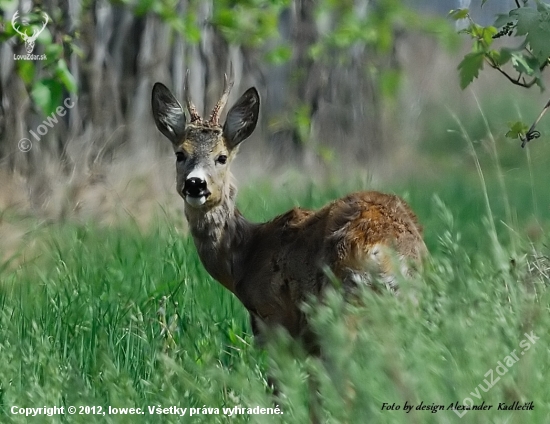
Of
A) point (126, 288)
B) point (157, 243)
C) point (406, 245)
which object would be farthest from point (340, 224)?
point (157, 243)

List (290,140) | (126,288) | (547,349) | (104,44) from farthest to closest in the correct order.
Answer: (290,140), (104,44), (126,288), (547,349)

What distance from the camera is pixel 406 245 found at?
412 centimetres

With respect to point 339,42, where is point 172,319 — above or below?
below

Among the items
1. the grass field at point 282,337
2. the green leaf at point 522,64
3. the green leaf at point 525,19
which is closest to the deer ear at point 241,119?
the grass field at point 282,337

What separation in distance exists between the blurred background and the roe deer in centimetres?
139

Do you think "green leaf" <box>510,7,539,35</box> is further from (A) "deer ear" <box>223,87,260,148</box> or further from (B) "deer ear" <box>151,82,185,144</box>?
(B) "deer ear" <box>151,82,185,144</box>

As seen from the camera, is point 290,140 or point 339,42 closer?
point 339,42

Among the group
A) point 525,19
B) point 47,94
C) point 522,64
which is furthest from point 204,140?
point 47,94

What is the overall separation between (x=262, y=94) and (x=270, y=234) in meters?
5.31

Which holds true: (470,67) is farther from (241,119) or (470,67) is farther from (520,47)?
(241,119)

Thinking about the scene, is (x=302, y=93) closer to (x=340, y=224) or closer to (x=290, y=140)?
(x=290, y=140)

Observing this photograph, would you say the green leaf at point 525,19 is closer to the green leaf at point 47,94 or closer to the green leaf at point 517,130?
the green leaf at point 517,130

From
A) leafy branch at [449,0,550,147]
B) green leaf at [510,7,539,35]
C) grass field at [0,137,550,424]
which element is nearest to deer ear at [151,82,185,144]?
grass field at [0,137,550,424]

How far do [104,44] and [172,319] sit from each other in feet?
13.8
